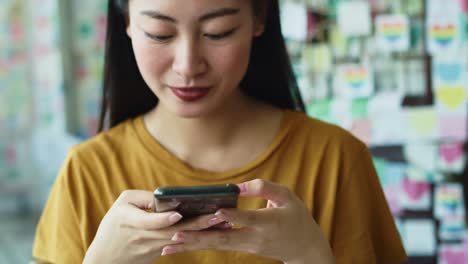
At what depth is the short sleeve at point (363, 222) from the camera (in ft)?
3.83

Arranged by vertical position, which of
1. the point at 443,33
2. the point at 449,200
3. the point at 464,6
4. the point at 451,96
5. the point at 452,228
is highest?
the point at 464,6

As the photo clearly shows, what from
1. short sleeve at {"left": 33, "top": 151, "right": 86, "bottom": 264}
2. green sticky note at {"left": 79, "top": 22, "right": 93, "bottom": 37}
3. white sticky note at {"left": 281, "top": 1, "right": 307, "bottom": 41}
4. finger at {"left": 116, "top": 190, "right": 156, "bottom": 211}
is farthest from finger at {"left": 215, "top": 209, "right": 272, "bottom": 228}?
green sticky note at {"left": 79, "top": 22, "right": 93, "bottom": 37}

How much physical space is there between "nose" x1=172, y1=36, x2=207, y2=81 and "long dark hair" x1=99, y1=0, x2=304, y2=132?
0.23 metres

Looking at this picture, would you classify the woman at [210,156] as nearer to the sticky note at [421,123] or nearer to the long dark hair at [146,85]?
the long dark hair at [146,85]

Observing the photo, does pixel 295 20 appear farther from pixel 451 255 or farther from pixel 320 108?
pixel 451 255

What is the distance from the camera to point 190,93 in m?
1.06

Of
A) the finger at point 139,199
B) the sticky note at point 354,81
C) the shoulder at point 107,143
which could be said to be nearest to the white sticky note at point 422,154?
the sticky note at point 354,81

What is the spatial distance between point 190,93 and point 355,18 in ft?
6.24

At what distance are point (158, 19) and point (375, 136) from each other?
197 cm

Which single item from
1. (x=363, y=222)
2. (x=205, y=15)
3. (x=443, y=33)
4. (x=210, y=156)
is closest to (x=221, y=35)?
(x=205, y=15)

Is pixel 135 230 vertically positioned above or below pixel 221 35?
below

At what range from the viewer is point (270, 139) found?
1214mm

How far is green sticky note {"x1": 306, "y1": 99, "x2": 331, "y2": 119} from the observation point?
296cm

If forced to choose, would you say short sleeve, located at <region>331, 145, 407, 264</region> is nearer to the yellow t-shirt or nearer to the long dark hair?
the yellow t-shirt
